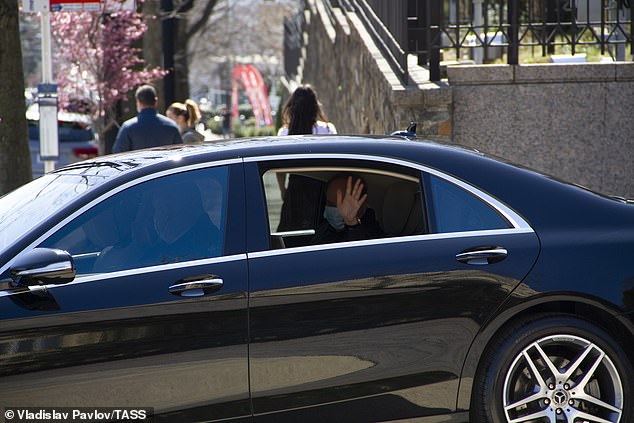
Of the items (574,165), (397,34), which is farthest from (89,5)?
(574,165)

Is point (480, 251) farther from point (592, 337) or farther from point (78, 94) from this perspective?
point (78, 94)

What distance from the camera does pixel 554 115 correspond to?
31.6ft

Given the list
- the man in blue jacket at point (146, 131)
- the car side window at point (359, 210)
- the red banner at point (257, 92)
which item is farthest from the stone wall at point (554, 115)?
the red banner at point (257, 92)

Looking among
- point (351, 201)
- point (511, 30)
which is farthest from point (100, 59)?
point (351, 201)

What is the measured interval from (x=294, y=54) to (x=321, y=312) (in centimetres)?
2835

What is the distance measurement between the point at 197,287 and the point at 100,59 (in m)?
11.5

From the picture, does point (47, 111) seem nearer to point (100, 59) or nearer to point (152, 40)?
point (100, 59)

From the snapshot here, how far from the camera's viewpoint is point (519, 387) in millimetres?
4711

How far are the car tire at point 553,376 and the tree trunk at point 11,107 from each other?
5881mm

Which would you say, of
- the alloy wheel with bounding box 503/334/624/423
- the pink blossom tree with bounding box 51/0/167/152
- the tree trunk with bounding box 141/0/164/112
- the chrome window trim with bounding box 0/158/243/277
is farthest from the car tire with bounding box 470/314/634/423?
the tree trunk with bounding box 141/0/164/112

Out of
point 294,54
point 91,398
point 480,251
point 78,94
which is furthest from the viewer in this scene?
point 294,54

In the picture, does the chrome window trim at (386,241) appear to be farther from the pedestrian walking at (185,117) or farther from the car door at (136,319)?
the pedestrian walking at (185,117)

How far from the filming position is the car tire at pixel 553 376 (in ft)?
15.3

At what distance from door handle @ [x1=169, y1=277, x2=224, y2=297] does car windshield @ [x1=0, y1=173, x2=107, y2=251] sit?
61 centimetres
